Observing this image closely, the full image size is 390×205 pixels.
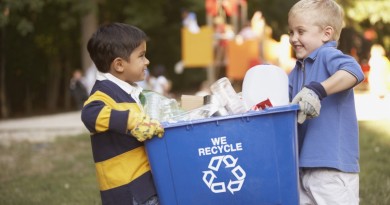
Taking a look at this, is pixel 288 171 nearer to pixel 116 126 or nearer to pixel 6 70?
pixel 116 126

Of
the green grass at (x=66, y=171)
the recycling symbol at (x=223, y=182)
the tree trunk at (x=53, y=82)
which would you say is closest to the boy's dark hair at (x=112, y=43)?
the recycling symbol at (x=223, y=182)

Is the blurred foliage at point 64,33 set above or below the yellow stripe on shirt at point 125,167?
above

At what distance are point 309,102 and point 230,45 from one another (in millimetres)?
14541

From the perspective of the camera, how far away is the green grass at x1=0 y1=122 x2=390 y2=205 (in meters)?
5.48

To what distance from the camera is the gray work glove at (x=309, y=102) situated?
8.85ft

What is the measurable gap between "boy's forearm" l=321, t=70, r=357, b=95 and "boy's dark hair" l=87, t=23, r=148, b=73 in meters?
0.90

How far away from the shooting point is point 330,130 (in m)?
3.02

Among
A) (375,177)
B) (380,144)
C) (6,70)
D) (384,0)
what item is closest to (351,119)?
(375,177)

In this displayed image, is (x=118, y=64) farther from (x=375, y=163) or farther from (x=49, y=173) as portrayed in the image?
(x=49, y=173)

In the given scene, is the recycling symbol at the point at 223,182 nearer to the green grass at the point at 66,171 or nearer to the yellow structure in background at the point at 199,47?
the green grass at the point at 66,171

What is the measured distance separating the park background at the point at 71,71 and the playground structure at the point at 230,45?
1342mm

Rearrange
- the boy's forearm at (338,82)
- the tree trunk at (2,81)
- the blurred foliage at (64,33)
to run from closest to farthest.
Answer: the boy's forearm at (338,82), the blurred foliage at (64,33), the tree trunk at (2,81)

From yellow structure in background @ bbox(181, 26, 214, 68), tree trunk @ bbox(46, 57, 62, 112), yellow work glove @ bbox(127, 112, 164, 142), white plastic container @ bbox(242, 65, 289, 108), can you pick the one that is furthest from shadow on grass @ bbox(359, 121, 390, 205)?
tree trunk @ bbox(46, 57, 62, 112)

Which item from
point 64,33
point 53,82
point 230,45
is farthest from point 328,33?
point 53,82
